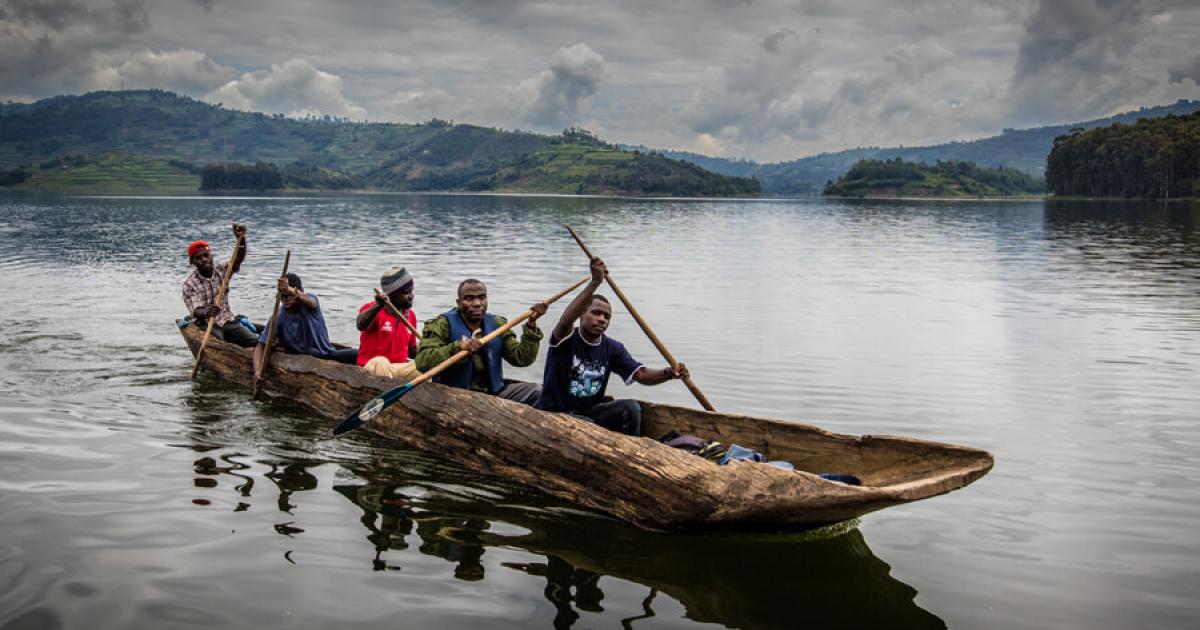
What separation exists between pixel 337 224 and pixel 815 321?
45.4m

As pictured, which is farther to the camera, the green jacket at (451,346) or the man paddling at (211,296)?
the man paddling at (211,296)

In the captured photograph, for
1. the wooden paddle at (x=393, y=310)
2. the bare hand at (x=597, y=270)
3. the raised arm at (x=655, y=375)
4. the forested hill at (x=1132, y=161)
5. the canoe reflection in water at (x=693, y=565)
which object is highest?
the forested hill at (x=1132, y=161)

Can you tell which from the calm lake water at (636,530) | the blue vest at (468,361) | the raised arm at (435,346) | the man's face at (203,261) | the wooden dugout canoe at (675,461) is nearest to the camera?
the calm lake water at (636,530)

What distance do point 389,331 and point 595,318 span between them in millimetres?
3954

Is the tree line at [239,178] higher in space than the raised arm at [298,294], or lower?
higher

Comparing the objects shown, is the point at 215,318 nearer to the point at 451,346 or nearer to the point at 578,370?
the point at 451,346

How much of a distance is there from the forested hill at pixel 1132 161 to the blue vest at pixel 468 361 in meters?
114

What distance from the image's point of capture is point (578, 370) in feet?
26.9

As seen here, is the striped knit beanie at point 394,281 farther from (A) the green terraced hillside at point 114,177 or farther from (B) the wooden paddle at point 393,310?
(A) the green terraced hillside at point 114,177

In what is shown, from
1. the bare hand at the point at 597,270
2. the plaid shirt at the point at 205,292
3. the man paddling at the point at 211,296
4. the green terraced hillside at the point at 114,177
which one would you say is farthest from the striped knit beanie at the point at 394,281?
the green terraced hillside at the point at 114,177

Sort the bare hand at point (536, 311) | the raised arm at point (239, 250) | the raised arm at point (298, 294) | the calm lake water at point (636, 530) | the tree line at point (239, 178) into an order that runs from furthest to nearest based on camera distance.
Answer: the tree line at point (239, 178), the raised arm at point (239, 250), the raised arm at point (298, 294), the bare hand at point (536, 311), the calm lake water at point (636, 530)

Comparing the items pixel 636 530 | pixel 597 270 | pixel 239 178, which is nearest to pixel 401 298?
pixel 597 270

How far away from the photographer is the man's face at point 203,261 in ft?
42.7

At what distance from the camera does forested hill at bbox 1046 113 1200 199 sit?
330 feet
